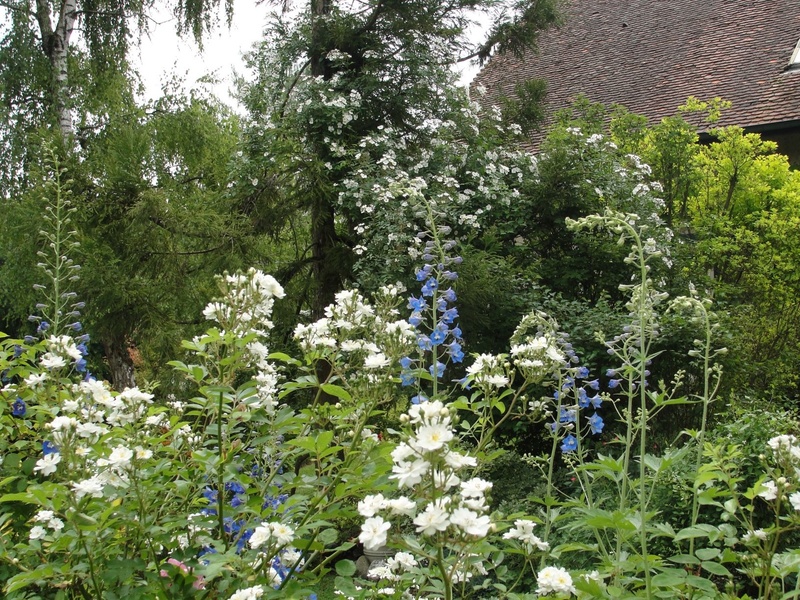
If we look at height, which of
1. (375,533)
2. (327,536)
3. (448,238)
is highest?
(448,238)

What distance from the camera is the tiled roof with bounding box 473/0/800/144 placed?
9914 mm

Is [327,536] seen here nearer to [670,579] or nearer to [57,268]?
[670,579]

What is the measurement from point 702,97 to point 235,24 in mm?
6708

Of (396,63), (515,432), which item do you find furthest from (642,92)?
(515,432)

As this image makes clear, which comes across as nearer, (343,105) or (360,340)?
(360,340)

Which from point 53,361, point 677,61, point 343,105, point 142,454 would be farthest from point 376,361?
point 677,61

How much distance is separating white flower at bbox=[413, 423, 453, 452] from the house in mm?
7501

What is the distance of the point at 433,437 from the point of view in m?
1.17

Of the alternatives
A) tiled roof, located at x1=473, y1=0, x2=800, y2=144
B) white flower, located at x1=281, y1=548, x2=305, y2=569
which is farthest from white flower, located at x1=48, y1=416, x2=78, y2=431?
tiled roof, located at x1=473, y1=0, x2=800, y2=144

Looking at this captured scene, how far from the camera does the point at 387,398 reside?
5.58 ft

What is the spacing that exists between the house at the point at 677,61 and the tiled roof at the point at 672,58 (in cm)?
2

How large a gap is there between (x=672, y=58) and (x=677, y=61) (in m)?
0.17

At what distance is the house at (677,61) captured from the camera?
31.7 feet

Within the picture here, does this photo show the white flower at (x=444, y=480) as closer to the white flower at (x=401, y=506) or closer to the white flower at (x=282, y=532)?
the white flower at (x=401, y=506)
